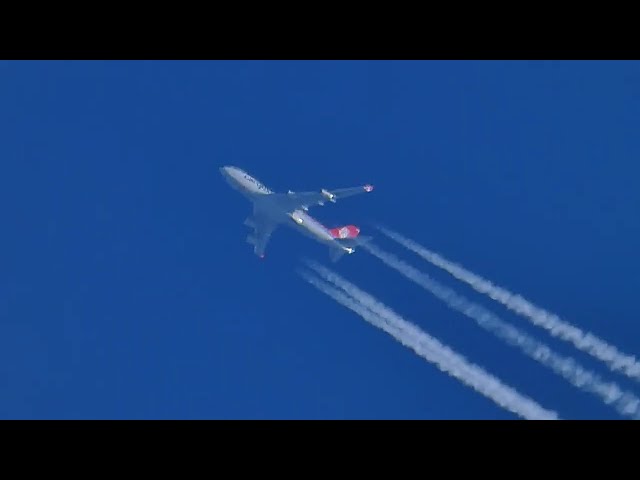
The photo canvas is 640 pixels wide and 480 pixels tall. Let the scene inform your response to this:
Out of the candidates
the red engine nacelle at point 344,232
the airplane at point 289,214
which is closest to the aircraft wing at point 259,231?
the airplane at point 289,214

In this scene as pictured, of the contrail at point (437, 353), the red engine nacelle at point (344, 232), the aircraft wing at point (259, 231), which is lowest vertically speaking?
the contrail at point (437, 353)

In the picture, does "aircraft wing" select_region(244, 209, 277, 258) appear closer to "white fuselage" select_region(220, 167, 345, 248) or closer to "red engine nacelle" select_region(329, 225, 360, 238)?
"white fuselage" select_region(220, 167, 345, 248)

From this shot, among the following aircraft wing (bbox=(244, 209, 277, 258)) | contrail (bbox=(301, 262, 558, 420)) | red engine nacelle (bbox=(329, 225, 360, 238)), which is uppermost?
aircraft wing (bbox=(244, 209, 277, 258))

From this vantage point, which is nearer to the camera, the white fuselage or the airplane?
the airplane

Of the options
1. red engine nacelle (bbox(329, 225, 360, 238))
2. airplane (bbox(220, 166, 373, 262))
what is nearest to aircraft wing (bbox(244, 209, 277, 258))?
airplane (bbox(220, 166, 373, 262))

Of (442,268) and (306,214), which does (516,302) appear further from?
(306,214)

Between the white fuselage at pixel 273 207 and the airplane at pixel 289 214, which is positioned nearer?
the airplane at pixel 289 214

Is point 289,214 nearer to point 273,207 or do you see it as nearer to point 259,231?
point 273,207

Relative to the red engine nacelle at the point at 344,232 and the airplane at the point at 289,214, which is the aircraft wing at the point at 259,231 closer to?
the airplane at the point at 289,214
